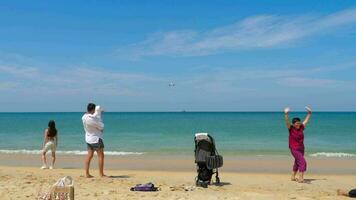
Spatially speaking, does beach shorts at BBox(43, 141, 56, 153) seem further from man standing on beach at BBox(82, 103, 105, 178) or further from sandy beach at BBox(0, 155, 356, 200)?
man standing on beach at BBox(82, 103, 105, 178)

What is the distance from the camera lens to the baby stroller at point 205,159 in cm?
902

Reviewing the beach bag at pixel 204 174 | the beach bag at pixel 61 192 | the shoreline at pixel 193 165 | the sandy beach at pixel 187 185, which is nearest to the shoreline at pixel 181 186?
the sandy beach at pixel 187 185

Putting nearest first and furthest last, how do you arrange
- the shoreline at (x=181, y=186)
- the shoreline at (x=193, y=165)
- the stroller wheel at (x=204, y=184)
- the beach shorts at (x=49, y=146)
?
the shoreline at (x=181, y=186) → the stroller wheel at (x=204, y=184) → the beach shorts at (x=49, y=146) → the shoreline at (x=193, y=165)

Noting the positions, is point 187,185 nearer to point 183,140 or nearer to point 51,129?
point 51,129

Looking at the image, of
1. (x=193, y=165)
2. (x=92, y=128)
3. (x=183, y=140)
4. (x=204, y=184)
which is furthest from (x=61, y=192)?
A: (x=183, y=140)

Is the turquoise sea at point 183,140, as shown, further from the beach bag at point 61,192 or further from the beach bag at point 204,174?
the beach bag at point 61,192

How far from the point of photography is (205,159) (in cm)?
903

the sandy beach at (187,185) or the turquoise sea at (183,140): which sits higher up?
the turquoise sea at (183,140)

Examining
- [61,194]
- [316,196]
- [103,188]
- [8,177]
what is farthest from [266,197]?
[8,177]

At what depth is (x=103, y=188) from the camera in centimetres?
849

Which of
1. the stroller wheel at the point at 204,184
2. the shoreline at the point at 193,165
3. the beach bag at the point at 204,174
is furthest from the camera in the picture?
the shoreline at the point at 193,165

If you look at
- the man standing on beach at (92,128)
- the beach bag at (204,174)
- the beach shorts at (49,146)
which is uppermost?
the man standing on beach at (92,128)

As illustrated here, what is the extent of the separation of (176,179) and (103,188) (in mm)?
2450

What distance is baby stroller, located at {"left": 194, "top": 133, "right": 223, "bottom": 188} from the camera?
9023 millimetres
